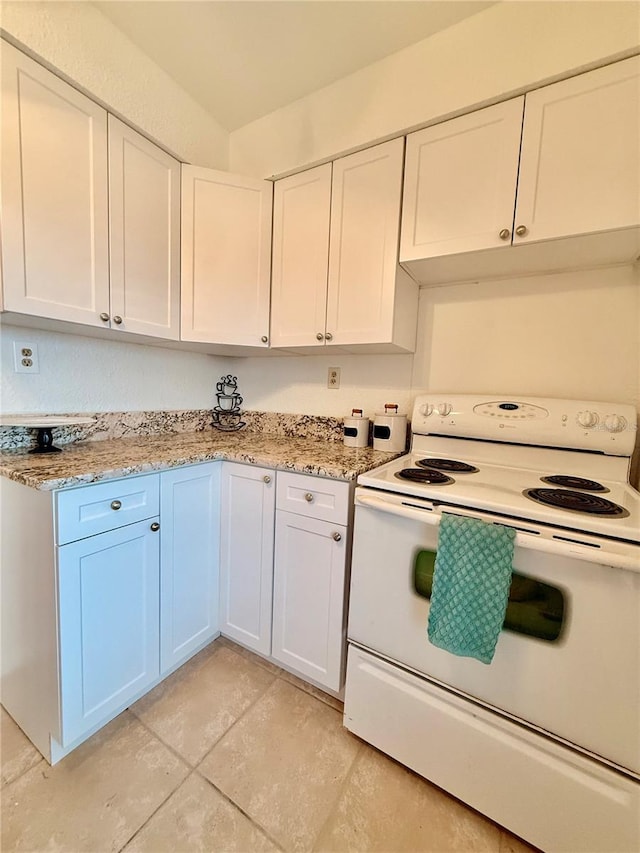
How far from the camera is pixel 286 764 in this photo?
43.2 inches

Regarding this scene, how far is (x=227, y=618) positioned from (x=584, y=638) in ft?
4.34

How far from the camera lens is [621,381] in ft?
4.15

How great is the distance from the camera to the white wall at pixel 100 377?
1322mm

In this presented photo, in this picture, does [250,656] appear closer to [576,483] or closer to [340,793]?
[340,793]

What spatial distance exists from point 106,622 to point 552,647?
4.27 ft

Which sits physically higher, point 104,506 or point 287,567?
point 104,506

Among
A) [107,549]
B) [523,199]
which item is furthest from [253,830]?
[523,199]

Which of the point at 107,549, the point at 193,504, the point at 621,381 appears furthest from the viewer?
the point at 193,504

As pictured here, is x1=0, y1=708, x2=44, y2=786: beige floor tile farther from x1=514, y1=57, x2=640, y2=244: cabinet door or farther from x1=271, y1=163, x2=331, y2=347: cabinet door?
x1=514, y1=57, x2=640, y2=244: cabinet door

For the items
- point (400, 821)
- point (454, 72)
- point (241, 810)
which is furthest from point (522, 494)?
point (454, 72)

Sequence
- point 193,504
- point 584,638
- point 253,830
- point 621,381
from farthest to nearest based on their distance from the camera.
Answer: point 193,504 → point 621,381 → point 253,830 → point 584,638

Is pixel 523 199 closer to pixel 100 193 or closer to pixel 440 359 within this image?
pixel 440 359

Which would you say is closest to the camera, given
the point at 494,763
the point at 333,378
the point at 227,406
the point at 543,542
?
the point at 543,542

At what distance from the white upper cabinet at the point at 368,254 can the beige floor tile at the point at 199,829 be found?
1.62 m
